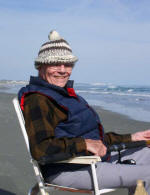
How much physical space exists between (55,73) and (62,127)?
0.52 m

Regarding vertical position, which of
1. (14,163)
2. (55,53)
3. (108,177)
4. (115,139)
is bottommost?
(14,163)

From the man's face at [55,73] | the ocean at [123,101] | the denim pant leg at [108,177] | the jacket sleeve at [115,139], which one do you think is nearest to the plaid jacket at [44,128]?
the denim pant leg at [108,177]

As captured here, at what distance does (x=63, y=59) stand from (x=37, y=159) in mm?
910

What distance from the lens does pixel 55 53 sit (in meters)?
2.81

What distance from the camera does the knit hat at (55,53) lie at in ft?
9.17

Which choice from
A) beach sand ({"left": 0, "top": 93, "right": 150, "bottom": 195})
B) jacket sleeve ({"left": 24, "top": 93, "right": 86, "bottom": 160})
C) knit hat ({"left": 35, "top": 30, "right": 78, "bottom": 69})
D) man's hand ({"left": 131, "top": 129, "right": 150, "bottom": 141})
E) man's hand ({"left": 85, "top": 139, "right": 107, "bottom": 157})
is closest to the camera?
jacket sleeve ({"left": 24, "top": 93, "right": 86, "bottom": 160})

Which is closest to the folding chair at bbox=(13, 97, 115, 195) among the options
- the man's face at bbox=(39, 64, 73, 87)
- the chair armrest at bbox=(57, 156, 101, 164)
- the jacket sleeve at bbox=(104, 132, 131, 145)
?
the chair armrest at bbox=(57, 156, 101, 164)

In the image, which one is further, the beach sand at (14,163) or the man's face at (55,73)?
the beach sand at (14,163)

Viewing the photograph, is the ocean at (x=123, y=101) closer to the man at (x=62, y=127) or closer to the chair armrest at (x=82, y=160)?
the man at (x=62, y=127)

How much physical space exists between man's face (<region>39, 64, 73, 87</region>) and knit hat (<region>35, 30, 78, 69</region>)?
49 mm

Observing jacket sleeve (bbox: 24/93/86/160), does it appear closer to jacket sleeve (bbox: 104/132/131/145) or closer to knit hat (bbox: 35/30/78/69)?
knit hat (bbox: 35/30/78/69)

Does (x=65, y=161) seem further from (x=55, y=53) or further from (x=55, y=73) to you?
(x=55, y=53)

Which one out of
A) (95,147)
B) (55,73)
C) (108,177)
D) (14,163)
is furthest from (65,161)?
(14,163)

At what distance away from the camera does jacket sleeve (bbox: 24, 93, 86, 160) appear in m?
2.38
